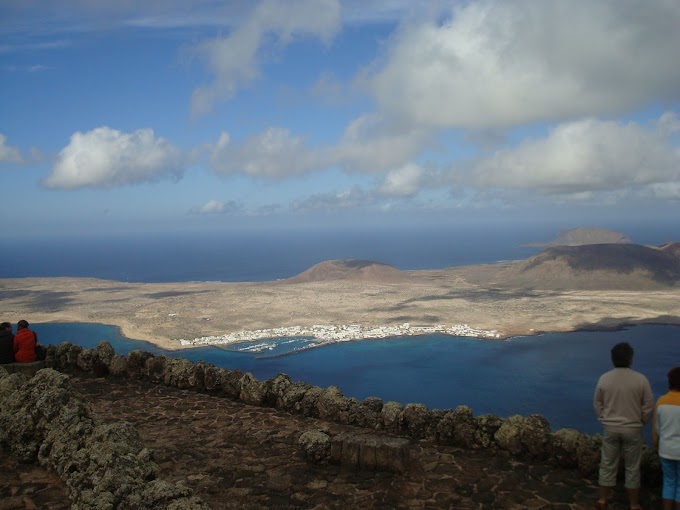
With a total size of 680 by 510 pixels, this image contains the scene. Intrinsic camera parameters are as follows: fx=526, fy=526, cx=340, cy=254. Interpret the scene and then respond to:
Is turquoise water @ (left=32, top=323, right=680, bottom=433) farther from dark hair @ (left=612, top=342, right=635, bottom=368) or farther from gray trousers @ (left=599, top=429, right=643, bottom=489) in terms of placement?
dark hair @ (left=612, top=342, right=635, bottom=368)

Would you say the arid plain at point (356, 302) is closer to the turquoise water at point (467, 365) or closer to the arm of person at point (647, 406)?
the turquoise water at point (467, 365)

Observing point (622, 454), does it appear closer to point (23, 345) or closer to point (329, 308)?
point (23, 345)

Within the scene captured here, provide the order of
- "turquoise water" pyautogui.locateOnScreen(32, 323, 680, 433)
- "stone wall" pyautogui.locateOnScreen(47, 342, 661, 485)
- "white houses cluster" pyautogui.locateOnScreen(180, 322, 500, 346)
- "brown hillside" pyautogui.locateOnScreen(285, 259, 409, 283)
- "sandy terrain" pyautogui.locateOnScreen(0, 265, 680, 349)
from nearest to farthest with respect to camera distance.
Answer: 1. "stone wall" pyautogui.locateOnScreen(47, 342, 661, 485)
2. "turquoise water" pyautogui.locateOnScreen(32, 323, 680, 433)
3. "white houses cluster" pyautogui.locateOnScreen(180, 322, 500, 346)
4. "sandy terrain" pyautogui.locateOnScreen(0, 265, 680, 349)
5. "brown hillside" pyautogui.locateOnScreen(285, 259, 409, 283)

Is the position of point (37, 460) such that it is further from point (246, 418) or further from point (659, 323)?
point (659, 323)

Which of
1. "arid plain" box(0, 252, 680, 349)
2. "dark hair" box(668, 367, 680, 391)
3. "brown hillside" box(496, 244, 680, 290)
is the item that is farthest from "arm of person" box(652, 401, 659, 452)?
"brown hillside" box(496, 244, 680, 290)

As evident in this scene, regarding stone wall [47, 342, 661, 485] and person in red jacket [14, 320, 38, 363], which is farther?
person in red jacket [14, 320, 38, 363]

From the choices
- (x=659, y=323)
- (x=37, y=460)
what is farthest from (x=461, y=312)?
(x=37, y=460)
